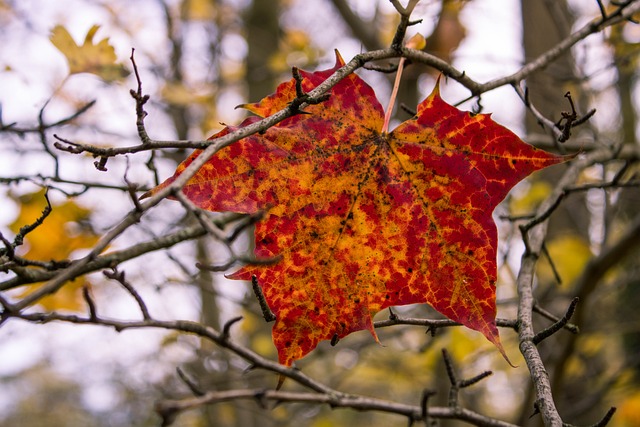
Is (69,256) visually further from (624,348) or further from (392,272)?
(624,348)

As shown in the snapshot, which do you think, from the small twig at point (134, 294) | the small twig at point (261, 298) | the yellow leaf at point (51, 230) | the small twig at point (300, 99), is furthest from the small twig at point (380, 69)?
the yellow leaf at point (51, 230)

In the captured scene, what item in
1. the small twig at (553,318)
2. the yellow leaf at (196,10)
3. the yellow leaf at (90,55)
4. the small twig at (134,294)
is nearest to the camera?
the small twig at (134,294)

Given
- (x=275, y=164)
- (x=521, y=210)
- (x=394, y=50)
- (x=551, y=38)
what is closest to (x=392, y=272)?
(x=275, y=164)

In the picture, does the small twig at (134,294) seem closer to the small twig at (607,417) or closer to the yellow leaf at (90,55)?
the small twig at (607,417)

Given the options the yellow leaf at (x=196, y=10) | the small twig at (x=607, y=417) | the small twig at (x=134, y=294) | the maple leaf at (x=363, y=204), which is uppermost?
the yellow leaf at (x=196, y=10)

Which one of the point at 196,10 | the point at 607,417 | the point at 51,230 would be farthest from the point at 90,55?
the point at 196,10
